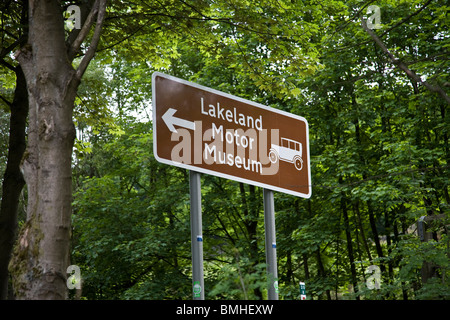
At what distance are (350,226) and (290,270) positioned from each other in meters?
2.28

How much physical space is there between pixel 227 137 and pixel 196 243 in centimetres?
110

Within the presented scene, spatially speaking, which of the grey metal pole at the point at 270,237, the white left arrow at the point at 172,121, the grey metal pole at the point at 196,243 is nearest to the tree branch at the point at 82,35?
the white left arrow at the point at 172,121

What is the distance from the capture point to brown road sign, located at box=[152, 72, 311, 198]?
195 inches

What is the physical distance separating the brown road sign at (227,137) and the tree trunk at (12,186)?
5.44 metres

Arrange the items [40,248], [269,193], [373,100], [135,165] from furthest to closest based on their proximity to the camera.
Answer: [135,165]
[373,100]
[269,193]
[40,248]

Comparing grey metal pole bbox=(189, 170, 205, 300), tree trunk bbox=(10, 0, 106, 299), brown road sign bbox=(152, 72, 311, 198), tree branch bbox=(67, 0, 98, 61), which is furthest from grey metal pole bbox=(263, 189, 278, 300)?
tree branch bbox=(67, 0, 98, 61)

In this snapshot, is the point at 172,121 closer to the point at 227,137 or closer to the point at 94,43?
the point at 227,137

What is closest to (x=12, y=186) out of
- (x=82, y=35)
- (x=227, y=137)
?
(x=82, y=35)

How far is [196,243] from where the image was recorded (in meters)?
4.87

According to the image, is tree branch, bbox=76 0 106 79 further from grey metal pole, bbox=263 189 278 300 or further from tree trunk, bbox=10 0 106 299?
grey metal pole, bbox=263 189 278 300

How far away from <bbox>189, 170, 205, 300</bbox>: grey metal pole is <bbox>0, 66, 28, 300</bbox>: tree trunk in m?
5.49

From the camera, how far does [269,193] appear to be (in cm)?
594
